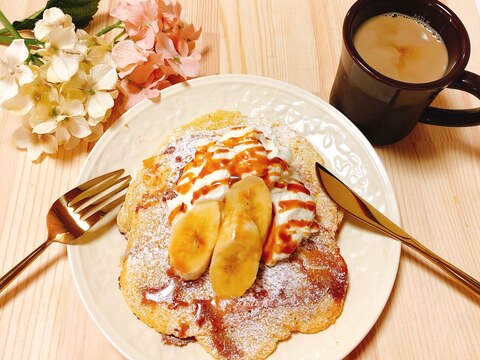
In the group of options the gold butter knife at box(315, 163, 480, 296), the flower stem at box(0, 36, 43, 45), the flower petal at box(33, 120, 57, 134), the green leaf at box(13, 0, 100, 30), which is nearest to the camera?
the gold butter knife at box(315, 163, 480, 296)

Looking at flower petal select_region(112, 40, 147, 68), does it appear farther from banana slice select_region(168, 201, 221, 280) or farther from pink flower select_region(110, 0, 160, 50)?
banana slice select_region(168, 201, 221, 280)

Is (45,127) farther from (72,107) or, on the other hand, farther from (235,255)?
(235,255)

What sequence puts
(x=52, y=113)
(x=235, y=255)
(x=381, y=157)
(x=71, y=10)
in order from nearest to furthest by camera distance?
(x=235, y=255)
(x=52, y=113)
(x=381, y=157)
(x=71, y=10)

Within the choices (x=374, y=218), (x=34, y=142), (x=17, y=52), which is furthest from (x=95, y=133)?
(x=374, y=218)

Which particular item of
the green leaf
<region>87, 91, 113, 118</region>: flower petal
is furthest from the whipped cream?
the green leaf

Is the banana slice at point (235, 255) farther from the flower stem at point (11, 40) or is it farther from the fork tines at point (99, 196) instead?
the flower stem at point (11, 40)

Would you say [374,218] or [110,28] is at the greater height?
[110,28]

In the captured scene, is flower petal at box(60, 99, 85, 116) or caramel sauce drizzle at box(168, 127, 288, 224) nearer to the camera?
caramel sauce drizzle at box(168, 127, 288, 224)
